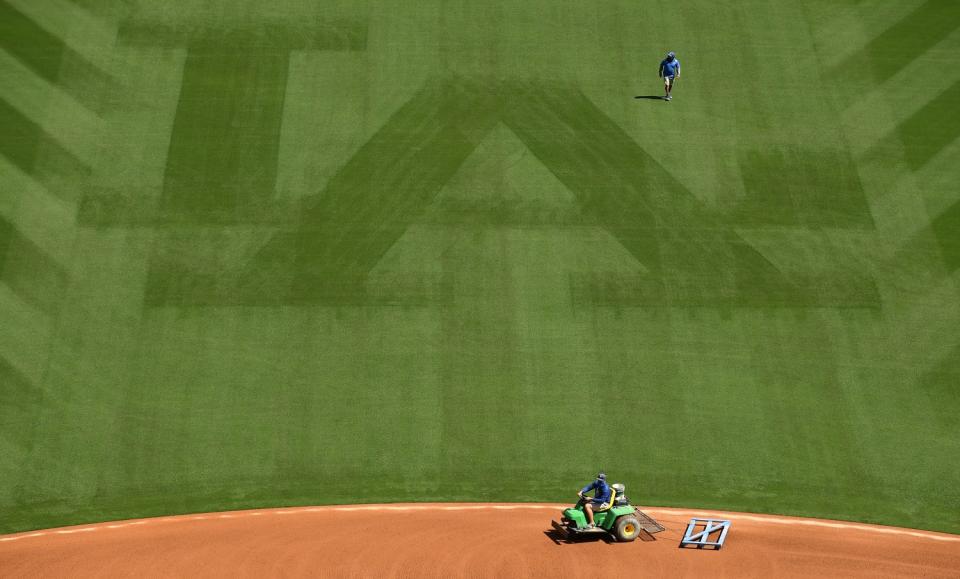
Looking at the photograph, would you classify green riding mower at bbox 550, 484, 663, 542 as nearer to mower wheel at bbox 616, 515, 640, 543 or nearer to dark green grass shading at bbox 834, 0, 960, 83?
mower wheel at bbox 616, 515, 640, 543

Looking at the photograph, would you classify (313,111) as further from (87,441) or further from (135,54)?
(87,441)

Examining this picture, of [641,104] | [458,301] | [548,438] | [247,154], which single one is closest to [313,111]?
[247,154]

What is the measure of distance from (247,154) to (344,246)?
5381 millimetres

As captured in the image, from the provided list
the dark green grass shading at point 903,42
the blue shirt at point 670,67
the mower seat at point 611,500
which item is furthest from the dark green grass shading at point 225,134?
the dark green grass shading at point 903,42

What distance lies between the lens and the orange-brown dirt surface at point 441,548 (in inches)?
769

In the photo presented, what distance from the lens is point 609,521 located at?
65.5 ft

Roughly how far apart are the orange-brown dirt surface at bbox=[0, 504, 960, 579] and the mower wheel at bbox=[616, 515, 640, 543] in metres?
0.29

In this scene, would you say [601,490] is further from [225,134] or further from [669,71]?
[225,134]

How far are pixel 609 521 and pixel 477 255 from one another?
10.1 m

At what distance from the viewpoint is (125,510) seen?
70.9 ft

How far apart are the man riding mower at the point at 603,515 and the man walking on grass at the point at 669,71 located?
16662mm

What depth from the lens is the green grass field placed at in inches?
896

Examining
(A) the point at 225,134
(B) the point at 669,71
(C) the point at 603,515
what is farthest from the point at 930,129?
(A) the point at 225,134

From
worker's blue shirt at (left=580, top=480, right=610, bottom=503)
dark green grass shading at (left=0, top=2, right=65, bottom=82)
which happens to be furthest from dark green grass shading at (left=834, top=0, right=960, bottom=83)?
dark green grass shading at (left=0, top=2, right=65, bottom=82)
